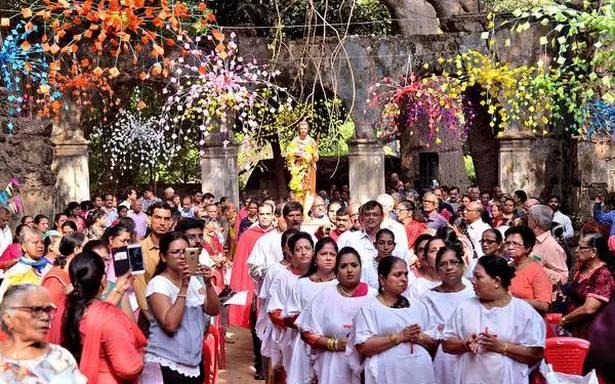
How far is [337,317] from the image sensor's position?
6.76 metres

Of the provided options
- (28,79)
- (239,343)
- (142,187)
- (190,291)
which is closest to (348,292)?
(190,291)

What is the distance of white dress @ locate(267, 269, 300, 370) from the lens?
7820 millimetres

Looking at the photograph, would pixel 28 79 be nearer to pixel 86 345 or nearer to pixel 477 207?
pixel 477 207

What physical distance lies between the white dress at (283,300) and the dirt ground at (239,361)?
2.22 meters

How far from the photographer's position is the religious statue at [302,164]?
14.4m

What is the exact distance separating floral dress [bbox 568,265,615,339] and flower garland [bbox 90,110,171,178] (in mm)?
18881

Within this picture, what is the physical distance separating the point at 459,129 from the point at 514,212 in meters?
10.1

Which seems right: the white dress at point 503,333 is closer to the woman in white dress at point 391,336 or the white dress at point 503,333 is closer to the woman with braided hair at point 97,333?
the woman in white dress at point 391,336

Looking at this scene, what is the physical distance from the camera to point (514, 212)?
12.9 meters

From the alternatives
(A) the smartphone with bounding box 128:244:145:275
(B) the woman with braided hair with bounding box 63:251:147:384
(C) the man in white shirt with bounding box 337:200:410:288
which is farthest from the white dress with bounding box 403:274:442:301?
(B) the woman with braided hair with bounding box 63:251:147:384

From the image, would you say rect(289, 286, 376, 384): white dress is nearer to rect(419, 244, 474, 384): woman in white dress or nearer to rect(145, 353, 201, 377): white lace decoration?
rect(419, 244, 474, 384): woman in white dress

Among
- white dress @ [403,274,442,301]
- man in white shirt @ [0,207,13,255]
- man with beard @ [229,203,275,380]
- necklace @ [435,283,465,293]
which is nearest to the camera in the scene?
necklace @ [435,283,465,293]

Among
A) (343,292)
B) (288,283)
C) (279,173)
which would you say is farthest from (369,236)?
(279,173)

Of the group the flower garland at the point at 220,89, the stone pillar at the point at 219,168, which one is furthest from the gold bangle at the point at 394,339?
the stone pillar at the point at 219,168
